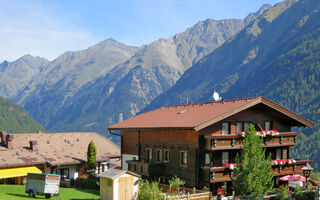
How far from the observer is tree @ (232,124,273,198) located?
3456 centimetres

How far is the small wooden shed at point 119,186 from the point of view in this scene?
34.4 meters

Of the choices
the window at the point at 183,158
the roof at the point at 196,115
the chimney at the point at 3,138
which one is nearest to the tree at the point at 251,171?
the roof at the point at 196,115

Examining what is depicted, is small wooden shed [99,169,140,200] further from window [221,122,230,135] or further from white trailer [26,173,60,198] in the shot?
window [221,122,230,135]

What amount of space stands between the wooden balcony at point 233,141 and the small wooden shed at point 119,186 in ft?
25.5

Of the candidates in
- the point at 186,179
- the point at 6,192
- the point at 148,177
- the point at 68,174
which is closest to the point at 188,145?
the point at 186,179

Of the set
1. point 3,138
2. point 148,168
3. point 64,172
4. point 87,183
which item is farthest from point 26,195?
point 3,138

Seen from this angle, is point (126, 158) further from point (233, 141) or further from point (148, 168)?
point (233, 141)

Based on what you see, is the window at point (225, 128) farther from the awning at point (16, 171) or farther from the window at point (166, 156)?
the awning at point (16, 171)

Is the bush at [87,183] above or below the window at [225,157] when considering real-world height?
below

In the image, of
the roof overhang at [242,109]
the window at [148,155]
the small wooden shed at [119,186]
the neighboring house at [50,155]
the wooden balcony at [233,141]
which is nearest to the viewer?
the small wooden shed at [119,186]

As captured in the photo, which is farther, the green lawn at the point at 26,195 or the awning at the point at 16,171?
the awning at the point at 16,171

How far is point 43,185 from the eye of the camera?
3488cm

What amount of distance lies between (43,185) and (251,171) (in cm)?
1745

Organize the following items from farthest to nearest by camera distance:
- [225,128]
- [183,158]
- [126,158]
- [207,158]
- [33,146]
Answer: [33,146], [126,158], [225,128], [183,158], [207,158]
